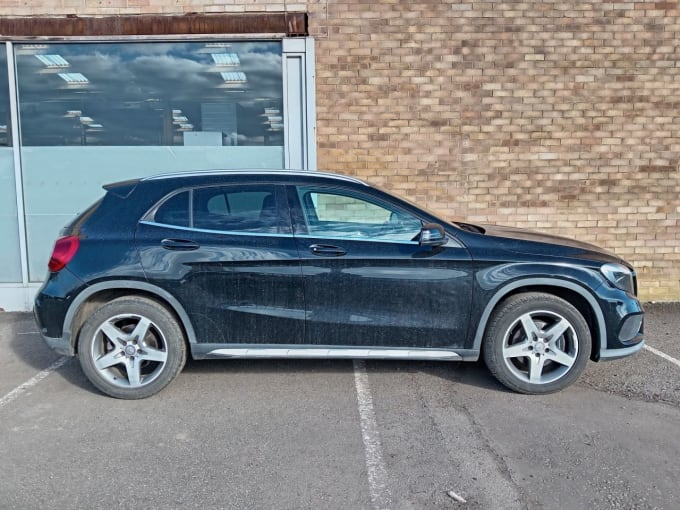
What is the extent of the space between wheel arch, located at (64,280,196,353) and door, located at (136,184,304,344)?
0.06 meters

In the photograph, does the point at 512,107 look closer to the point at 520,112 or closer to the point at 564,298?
the point at 520,112

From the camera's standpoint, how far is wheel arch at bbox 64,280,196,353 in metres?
3.98

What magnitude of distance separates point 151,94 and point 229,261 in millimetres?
4190

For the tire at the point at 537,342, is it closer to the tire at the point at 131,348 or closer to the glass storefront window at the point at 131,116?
the tire at the point at 131,348

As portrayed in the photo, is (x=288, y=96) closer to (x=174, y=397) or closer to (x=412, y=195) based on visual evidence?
(x=412, y=195)

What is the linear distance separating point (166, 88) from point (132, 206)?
364 cm

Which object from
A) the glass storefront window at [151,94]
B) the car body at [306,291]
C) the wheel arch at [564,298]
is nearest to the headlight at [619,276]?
the car body at [306,291]

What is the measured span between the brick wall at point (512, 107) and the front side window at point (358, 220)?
2.90 metres

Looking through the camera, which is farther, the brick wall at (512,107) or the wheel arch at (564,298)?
the brick wall at (512,107)

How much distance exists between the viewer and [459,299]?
13.1 feet

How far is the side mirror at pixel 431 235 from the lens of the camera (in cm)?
387

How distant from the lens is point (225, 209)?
13.5 feet

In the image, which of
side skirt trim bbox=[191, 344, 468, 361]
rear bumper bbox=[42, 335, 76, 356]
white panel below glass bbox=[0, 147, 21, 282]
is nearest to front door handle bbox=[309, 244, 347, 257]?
side skirt trim bbox=[191, 344, 468, 361]

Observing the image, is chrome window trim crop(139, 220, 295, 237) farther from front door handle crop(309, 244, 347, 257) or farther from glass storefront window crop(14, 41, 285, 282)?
glass storefront window crop(14, 41, 285, 282)
